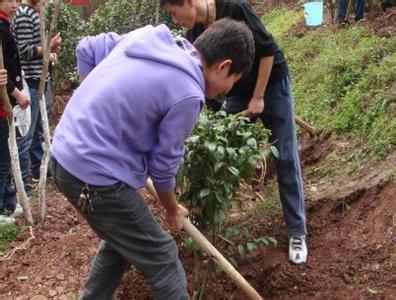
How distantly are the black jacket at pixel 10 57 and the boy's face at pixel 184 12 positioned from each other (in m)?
1.76

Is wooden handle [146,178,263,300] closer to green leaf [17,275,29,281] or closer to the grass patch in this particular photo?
green leaf [17,275,29,281]

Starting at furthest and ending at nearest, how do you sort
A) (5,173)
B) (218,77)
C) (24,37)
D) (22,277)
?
(24,37) → (5,173) → (22,277) → (218,77)

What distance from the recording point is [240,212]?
4488 mm

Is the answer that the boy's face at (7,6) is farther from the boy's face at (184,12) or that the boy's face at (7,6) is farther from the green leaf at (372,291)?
the green leaf at (372,291)

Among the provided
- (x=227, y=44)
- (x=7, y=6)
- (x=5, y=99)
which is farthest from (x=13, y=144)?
(x=227, y=44)

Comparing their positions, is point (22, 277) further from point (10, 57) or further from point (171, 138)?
point (171, 138)

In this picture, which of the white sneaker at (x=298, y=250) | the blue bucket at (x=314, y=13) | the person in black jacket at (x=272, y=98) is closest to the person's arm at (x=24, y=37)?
the person in black jacket at (x=272, y=98)

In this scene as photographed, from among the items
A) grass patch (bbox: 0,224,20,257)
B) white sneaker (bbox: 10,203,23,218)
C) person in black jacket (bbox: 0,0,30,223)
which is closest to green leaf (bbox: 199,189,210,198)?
grass patch (bbox: 0,224,20,257)

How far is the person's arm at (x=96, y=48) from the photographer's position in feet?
9.31

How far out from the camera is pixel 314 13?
9.14 meters

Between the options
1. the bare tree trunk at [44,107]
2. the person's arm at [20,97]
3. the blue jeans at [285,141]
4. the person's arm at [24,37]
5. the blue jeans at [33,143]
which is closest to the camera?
the blue jeans at [285,141]

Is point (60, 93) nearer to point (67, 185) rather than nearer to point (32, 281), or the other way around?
point (32, 281)

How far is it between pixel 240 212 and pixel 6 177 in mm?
1815

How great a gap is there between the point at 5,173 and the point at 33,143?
1115 millimetres
